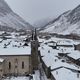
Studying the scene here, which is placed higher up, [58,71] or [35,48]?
[35,48]

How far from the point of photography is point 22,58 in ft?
198

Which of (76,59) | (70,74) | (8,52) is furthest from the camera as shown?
(76,59)

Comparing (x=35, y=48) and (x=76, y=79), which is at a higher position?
(x=35, y=48)

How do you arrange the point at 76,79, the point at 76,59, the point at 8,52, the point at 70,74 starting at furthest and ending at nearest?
the point at 76,59 < the point at 8,52 < the point at 70,74 < the point at 76,79

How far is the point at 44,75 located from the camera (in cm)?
5791

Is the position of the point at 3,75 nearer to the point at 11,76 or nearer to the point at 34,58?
the point at 11,76

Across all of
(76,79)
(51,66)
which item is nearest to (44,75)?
(51,66)

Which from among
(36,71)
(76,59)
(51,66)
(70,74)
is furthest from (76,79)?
(76,59)

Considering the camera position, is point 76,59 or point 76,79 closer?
point 76,79

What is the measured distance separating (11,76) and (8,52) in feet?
20.0

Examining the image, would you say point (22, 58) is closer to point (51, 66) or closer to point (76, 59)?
point (51, 66)

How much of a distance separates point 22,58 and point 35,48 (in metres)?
4.73

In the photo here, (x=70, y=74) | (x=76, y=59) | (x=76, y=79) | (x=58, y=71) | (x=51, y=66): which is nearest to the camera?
(x=76, y=79)

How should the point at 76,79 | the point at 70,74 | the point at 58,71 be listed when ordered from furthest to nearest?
the point at 58,71 < the point at 70,74 < the point at 76,79
